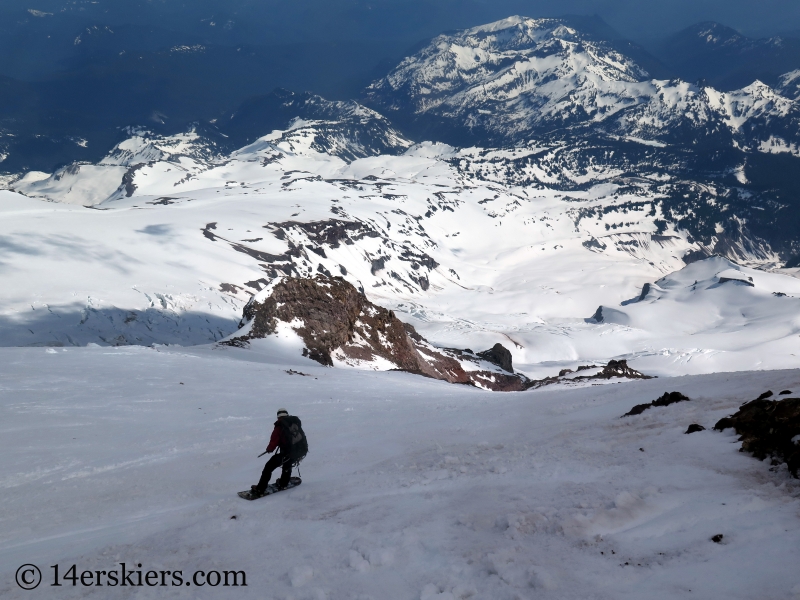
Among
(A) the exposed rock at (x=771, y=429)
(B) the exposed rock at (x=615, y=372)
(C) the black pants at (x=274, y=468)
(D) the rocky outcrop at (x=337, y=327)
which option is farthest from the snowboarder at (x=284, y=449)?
(B) the exposed rock at (x=615, y=372)

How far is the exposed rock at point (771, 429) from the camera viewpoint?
952 centimetres

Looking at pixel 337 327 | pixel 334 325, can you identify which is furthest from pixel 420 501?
pixel 334 325

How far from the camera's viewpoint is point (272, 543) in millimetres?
9031

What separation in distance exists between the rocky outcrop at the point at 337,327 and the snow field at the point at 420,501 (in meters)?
27.7

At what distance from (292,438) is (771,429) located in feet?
29.9

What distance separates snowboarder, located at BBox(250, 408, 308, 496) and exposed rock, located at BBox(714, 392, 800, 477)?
8.64 metres

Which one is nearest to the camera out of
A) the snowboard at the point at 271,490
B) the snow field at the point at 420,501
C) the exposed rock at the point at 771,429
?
the snow field at the point at 420,501

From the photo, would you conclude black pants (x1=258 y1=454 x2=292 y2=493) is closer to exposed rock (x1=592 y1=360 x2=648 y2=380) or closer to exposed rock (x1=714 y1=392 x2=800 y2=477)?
exposed rock (x1=714 y1=392 x2=800 y2=477)

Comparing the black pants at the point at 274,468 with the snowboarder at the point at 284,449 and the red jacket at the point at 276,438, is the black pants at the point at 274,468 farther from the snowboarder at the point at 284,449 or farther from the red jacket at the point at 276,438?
the red jacket at the point at 276,438

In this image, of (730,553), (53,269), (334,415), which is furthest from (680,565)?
(53,269)

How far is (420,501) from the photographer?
10.3 metres

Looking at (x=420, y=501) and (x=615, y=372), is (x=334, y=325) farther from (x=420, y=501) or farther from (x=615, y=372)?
(x=420, y=501)

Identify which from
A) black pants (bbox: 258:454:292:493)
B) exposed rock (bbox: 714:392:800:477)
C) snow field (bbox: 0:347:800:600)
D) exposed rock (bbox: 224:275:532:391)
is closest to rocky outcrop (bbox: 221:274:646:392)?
exposed rock (bbox: 224:275:532:391)

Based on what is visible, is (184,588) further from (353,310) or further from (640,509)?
(353,310)
